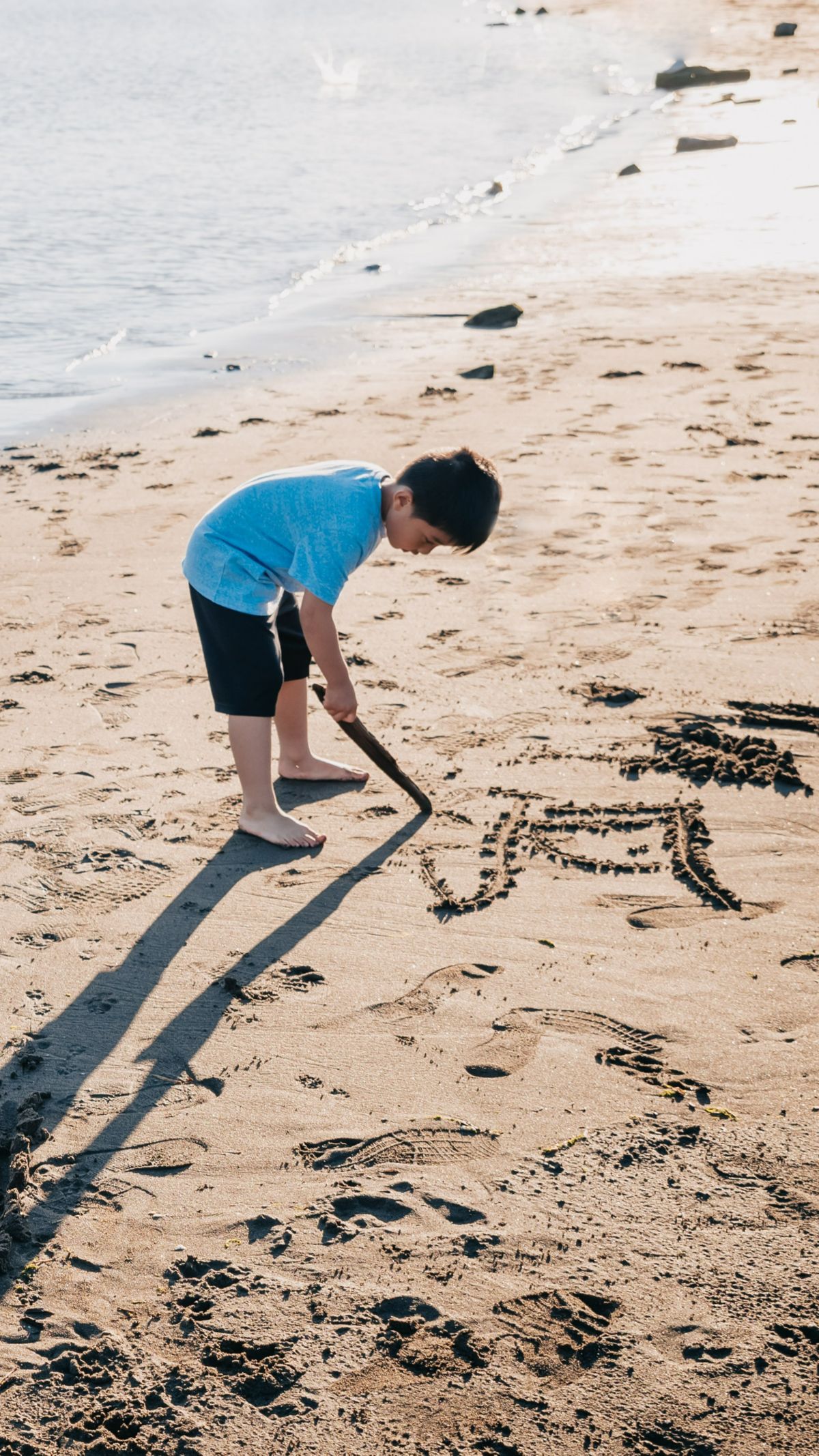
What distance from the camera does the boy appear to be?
9.38ft

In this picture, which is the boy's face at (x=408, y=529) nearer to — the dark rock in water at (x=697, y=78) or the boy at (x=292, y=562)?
the boy at (x=292, y=562)

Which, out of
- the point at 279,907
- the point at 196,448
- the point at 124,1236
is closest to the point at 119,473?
the point at 196,448

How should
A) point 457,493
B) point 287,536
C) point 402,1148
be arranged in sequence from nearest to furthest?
point 402,1148, point 457,493, point 287,536

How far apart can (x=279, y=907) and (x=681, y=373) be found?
5.07 metres

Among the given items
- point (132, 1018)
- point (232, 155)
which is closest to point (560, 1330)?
point (132, 1018)

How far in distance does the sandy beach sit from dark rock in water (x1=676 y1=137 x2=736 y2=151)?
1148 centimetres

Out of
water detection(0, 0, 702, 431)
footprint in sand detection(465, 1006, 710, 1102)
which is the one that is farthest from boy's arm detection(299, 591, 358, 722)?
water detection(0, 0, 702, 431)

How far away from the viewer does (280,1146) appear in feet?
7.62

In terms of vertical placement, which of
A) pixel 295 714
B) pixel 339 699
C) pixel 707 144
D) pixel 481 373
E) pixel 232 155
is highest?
pixel 232 155

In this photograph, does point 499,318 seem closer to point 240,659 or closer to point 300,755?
point 300,755

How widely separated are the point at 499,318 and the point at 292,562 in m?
6.22

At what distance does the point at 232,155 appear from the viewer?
17.0m

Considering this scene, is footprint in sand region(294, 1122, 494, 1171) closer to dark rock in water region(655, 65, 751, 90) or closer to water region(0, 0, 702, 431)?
water region(0, 0, 702, 431)

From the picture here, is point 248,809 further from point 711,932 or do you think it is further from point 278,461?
point 278,461
